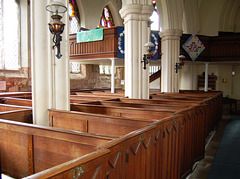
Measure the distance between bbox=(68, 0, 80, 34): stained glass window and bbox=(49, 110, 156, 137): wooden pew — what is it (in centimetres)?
989

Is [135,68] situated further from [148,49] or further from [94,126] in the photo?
[94,126]

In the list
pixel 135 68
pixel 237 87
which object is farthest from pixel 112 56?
pixel 237 87

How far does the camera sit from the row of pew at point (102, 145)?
1.50m

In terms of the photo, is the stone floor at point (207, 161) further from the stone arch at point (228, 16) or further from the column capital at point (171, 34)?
the stone arch at point (228, 16)

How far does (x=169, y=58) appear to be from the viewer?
9930 millimetres

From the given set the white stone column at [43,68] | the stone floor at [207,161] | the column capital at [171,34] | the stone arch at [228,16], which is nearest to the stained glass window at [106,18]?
the column capital at [171,34]

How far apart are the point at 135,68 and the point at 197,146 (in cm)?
349

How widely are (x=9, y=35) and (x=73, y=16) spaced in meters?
4.40

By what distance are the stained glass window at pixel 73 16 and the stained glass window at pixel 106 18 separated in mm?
2303

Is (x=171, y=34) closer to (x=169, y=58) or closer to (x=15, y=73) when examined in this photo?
(x=169, y=58)

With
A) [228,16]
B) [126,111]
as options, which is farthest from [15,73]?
[228,16]

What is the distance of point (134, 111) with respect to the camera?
3.88m

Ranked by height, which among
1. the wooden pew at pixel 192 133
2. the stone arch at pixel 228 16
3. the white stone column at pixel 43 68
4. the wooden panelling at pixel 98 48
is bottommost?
the wooden pew at pixel 192 133

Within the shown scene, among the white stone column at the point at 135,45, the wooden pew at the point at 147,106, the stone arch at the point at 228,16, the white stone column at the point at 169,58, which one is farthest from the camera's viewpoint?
the stone arch at the point at 228,16
